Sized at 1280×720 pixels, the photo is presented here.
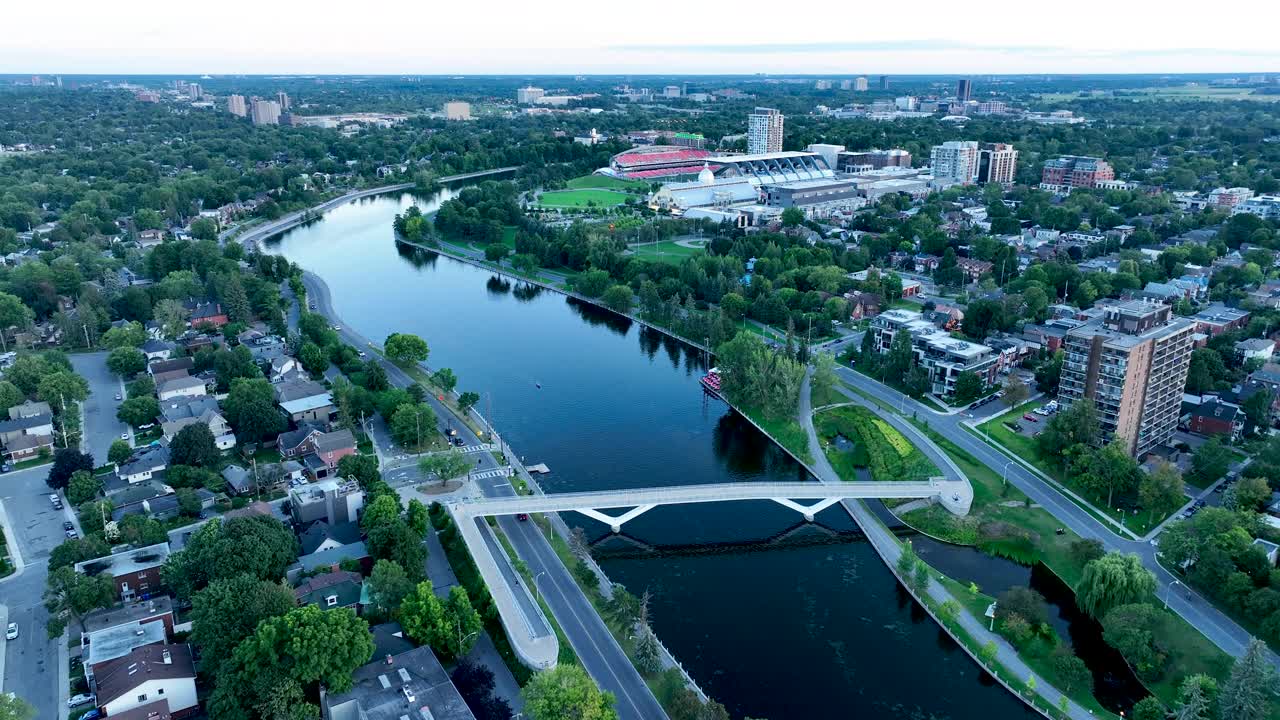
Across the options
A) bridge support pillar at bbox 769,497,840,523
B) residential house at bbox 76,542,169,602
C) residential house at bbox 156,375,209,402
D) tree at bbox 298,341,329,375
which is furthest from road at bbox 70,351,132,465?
bridge support pillar at bbox 769,497,840,523

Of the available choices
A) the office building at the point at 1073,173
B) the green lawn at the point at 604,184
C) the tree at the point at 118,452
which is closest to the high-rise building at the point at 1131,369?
the tree at the point at 118,452

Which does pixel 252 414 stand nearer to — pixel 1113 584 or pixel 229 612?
pixel 229 612

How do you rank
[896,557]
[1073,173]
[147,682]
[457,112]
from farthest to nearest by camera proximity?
[457,112], [1073,173], [896,557], [147,682]

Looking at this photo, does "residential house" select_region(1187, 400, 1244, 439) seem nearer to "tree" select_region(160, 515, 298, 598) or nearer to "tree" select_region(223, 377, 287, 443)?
"tree" select_region(160, 515, 298, 598)

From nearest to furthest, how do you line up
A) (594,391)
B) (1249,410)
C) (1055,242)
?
1. (1249,410)
2. (594,391)
3. (1055,242)

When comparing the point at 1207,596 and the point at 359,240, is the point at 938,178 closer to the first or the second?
the point at 359,240

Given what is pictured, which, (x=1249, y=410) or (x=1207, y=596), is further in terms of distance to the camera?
(x=1249, y=410)

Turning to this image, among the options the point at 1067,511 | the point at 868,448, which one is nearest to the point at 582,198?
the point at 868,448

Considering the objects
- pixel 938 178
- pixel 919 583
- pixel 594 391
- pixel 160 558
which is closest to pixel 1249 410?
pixel 919 583
